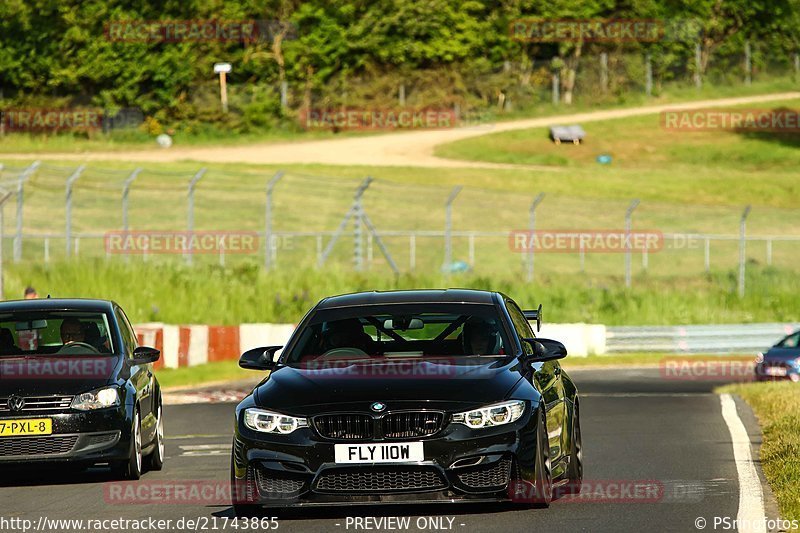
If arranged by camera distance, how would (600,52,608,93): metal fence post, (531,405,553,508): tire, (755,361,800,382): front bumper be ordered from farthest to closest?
1. (600,52,608,93): metal fence post
2. (755,361,800,382): front bumper
3. (531,405,553,508): tire

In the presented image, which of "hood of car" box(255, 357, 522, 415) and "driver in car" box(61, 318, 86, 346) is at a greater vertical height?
"hood of car" box(255, 357, 522, 415)

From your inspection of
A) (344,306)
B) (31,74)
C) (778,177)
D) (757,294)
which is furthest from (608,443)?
(31,74)

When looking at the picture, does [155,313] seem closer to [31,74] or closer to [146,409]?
[146,409]

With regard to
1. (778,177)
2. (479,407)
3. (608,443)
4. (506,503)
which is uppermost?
(479,407)

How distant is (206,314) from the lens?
121 ft

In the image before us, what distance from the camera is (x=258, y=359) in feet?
36.2

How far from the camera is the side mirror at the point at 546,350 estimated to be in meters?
10.9

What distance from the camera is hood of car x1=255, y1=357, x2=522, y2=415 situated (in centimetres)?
985

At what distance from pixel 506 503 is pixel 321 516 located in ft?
3.90

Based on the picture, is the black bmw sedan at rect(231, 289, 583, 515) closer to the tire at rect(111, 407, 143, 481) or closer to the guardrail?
the tire at rect(111, 407, 143, 481)

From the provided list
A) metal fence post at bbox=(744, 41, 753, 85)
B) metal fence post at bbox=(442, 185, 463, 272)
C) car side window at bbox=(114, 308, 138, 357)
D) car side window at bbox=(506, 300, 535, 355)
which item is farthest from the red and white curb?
metal fence post at bbox=(744, 41, 753, 85)

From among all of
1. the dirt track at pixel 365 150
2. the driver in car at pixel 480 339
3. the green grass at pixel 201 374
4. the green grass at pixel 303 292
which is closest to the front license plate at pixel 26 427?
the driver in car at pixel 480 339

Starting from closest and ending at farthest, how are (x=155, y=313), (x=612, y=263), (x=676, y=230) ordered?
1. (x=155, y=313)
2. (x=612, y=263)
3. (x=676, y=230)

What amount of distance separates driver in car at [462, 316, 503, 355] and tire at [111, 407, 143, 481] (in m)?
3.35
